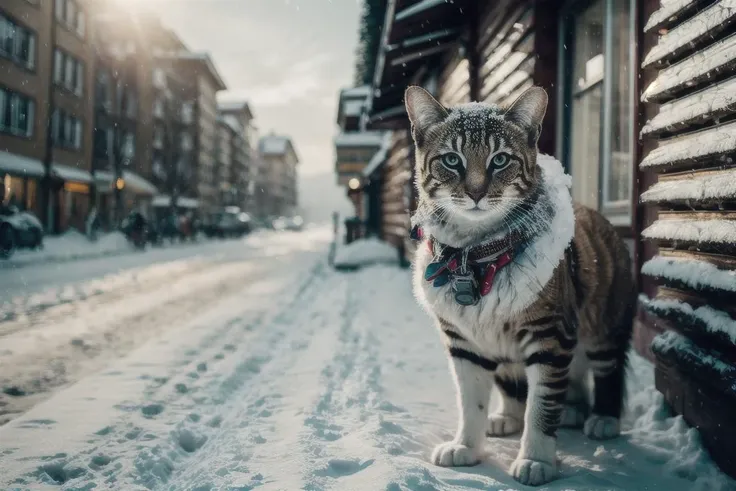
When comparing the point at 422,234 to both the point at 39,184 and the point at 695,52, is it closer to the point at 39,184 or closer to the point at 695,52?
the point at 695,52

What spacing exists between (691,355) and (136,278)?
38.3ft

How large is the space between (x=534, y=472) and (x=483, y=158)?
142cm

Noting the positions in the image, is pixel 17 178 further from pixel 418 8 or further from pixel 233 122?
pixel 233 122

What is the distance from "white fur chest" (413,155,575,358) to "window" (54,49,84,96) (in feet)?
25.5

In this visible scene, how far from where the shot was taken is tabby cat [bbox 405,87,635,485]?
244 cm

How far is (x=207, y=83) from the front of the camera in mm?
59031

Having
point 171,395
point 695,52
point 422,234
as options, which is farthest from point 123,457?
point 695,52

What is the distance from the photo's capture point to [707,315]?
2.49 m

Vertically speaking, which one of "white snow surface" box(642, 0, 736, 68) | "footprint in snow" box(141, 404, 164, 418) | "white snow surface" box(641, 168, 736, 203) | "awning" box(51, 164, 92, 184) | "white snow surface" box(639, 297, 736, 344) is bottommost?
"footprint in snow" box(141, 404, 164, 418)

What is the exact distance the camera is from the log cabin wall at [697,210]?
230 cm

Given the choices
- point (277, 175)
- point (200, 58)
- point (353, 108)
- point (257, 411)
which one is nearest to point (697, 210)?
point (257, 411)

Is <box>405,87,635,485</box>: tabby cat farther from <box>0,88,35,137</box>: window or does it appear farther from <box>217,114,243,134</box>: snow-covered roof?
<box>217,114,243,134</box>: snow-covered roof

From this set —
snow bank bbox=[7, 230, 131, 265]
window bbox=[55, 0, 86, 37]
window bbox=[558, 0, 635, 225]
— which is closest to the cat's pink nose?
window bbox=[558, 0, 635, 225]

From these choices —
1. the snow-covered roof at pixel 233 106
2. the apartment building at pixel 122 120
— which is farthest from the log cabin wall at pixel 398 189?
the snow-covered roof at pixel 233 106
